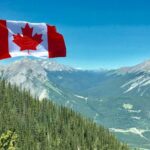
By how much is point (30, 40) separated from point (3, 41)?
7.02ft

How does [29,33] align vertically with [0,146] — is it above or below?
above

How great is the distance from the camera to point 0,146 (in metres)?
37.7

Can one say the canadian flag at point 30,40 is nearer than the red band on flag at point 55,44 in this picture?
Yes

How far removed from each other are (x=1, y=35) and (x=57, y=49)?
13.6ft

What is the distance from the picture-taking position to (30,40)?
34.0m

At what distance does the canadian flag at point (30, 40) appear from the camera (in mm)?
32906

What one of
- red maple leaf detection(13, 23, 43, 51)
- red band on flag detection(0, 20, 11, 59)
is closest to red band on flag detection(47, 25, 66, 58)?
red maple leaf detection(13, 23, 43, 51)

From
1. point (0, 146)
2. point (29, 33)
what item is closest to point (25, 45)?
point (29, 33)

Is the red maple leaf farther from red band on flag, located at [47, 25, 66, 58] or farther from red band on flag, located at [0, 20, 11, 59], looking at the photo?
red band on flag, located at [47, 25, 66, 58]

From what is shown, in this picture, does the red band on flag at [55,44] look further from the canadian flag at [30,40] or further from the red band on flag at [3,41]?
the red band on flag at [3,41]

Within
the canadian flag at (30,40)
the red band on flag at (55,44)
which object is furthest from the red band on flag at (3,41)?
the red band on flag at (55,44)

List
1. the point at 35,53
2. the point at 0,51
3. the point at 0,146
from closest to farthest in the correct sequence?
the point at 0,51 < the point at 35,53 < the point at 0,146

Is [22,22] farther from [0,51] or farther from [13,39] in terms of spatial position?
Result: [0,51]

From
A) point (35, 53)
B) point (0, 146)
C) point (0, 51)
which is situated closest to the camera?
point (0, 51)
